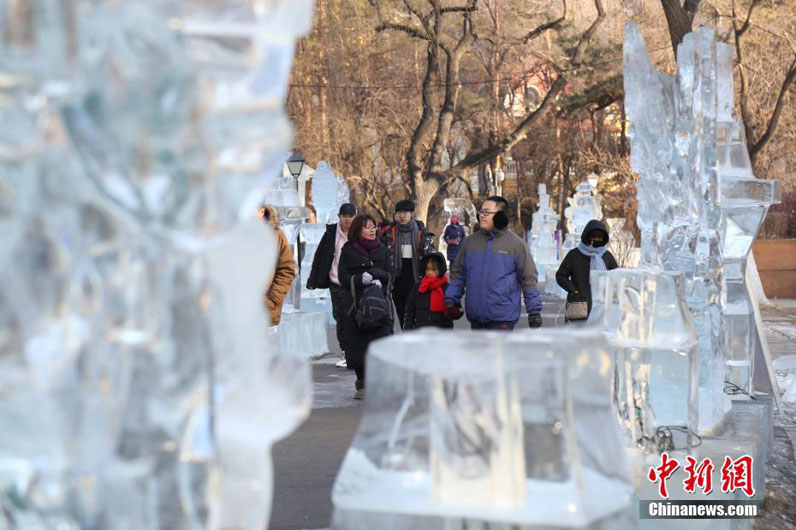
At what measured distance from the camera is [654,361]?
18.7 feet

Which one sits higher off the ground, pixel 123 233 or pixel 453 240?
pixel 123 233

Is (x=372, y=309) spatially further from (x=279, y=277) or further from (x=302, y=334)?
(x=302, y=334)

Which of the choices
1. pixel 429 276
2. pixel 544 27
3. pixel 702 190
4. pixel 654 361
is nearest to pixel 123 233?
pixel 654 361

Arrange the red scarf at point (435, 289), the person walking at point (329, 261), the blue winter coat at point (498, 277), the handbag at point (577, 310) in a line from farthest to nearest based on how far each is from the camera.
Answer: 1. the person walking at point (329, 261)
2. the red scarf at point (435, 289)
3. the handbag at point (577, 310)
4. the blue winter coat at point (498, 277)

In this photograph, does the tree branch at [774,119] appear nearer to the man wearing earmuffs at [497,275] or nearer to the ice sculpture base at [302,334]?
the ice sculpture base at [302,334]

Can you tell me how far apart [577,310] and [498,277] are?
134cm

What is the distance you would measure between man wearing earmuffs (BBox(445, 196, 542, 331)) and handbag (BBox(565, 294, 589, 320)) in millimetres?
981

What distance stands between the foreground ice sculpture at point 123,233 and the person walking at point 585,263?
7974mm

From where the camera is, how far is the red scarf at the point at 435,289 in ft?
30.8

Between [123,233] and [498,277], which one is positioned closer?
[123,233]

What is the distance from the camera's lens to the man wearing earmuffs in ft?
26.2

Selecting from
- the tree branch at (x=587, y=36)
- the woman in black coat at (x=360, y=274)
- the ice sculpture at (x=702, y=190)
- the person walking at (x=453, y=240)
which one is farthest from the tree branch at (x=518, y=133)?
the ice sculpture at (x=702, y=190)

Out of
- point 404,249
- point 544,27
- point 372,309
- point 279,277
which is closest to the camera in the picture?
point 279,277

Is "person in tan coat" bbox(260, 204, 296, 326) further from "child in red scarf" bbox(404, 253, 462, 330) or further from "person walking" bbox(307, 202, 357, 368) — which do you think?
"person walking" bbox(307, 202, 357, 368)
